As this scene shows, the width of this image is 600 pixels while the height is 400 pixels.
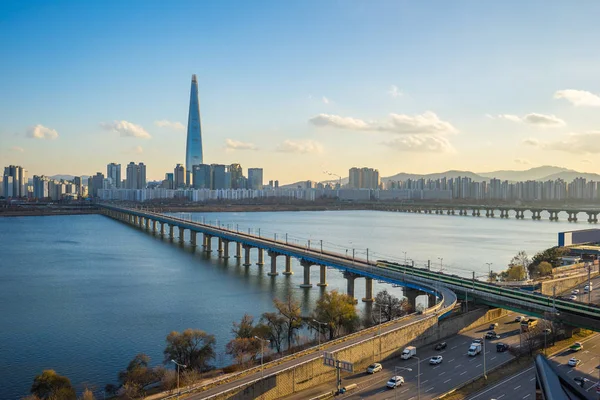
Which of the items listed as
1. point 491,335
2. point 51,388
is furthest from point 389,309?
point 51,388

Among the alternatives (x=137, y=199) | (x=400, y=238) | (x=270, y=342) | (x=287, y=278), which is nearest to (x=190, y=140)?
(x=137, y=199)

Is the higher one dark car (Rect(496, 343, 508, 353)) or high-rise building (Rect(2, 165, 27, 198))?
high-rise building (Rect(2, 165, 27, 198))

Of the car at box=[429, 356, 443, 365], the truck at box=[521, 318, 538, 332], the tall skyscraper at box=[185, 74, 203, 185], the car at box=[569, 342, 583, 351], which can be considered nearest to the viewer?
the car at box=[429, 356, 443, 365]

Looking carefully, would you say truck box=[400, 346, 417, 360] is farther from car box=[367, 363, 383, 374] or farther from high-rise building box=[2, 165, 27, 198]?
high-rise building box=[2, 165, 27, 198]

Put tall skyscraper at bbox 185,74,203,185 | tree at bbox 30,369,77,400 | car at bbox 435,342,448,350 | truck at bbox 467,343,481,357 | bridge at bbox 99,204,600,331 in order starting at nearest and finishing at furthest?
1. tree at bbox 30,369,77,400
2. truck at bbox 467,343,481,357
3. car at bbox 435,342,448,350
4. bridge at bbox 99,204,600,331
5. tall skyscraper at bbox 185,74,203,185

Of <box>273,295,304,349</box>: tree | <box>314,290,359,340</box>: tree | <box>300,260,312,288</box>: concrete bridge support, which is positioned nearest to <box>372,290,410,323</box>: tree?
<box>314,290,359,340</box>: tree

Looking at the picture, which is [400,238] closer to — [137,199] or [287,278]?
[287,278]

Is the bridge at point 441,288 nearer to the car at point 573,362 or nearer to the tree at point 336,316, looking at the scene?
the car at point 573,362
